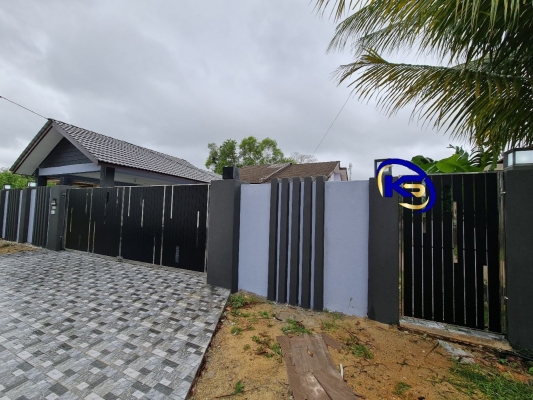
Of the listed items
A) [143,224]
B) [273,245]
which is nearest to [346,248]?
[273,245]

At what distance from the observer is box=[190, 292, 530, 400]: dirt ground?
1987mm

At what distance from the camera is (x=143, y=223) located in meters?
6.19

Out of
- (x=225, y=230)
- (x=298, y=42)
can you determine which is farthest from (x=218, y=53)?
(x=225, y=230)

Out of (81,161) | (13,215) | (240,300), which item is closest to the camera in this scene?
(240,300)

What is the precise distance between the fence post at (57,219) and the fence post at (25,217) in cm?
189

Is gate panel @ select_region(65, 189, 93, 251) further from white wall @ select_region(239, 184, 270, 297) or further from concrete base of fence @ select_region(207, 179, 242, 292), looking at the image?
white wall @ select_region(239, 184, 270, 297)

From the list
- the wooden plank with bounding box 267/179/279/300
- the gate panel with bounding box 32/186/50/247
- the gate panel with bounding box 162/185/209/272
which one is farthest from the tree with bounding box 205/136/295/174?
the wooden plank with bounding box 267/179/279/300

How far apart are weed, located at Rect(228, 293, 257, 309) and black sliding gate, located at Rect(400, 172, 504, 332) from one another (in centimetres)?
236

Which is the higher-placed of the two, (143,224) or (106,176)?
(106,176)

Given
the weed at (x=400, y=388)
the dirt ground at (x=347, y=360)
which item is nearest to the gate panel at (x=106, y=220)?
the dirt ground at (x=347, y=360)

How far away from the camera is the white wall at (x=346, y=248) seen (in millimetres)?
3381

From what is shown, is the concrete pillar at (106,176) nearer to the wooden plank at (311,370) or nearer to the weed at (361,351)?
the wooden plank at (311,370)

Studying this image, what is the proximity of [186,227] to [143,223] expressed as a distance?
157 centimetres

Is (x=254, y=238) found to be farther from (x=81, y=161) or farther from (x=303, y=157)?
(x=303, y=157)
